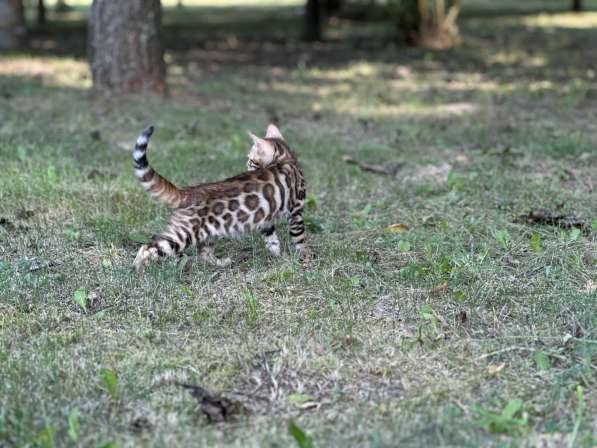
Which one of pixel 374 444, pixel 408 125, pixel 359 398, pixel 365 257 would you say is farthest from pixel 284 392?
pixel 408 125

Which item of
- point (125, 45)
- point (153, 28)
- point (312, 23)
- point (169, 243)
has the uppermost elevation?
point (153, 28)

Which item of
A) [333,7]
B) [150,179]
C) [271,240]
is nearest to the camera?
→ [150,179]

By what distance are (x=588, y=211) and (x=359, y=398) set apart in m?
3.50

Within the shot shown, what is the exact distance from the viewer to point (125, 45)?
10.9m

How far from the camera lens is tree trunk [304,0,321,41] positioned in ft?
62.5

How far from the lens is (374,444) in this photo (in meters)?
3.22

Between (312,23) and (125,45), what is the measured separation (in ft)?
29.5

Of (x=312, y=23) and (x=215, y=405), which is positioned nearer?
(x=215, y=405)

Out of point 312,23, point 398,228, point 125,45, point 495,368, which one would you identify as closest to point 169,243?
point 398,228

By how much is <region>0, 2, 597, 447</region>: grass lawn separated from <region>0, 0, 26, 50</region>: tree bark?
595 cm

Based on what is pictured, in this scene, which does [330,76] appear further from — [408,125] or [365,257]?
[365,257]

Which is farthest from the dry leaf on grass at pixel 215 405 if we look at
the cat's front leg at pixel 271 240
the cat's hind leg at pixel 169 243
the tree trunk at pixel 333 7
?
the tree trunk at pixel 333 7

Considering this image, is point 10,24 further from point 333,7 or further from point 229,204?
point 333,7

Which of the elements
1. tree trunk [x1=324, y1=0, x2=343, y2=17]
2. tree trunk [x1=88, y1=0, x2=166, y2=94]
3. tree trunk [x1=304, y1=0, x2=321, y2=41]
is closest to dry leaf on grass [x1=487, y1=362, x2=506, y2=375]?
tree trunk [x1=88, y1=0, x2=166, y2=94]
